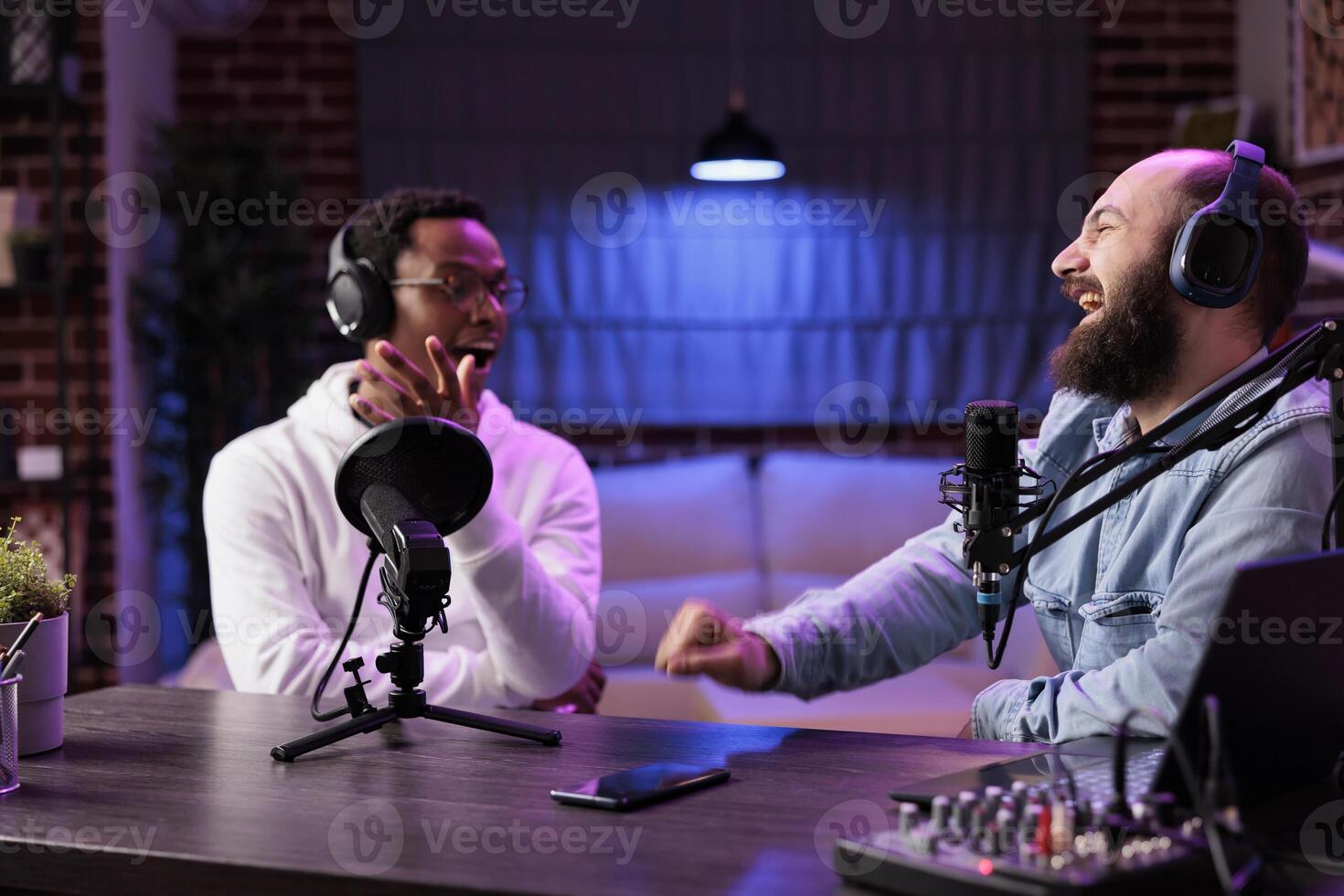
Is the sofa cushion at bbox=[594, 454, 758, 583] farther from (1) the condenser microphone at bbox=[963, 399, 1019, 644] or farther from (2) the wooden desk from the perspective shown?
(1) the condenser microphone at bbox=[963, 399, 1019, 644]

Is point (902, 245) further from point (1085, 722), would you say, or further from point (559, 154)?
point (1085, 722)

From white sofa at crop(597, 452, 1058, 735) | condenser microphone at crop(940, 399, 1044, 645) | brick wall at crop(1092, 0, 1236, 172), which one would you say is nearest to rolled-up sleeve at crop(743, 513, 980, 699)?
condenser microphone at crop(940, 399, 1044, 645)

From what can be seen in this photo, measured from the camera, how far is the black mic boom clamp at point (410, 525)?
128 cm

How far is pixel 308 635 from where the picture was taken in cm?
192

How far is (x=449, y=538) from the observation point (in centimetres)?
177

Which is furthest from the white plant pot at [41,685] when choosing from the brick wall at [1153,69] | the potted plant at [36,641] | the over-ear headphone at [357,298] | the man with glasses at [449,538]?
the brick wall at [1153,69]

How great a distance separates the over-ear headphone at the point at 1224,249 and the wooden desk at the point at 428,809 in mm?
540

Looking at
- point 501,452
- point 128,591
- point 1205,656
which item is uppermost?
point 501,452

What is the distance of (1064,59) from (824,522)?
1838 mm

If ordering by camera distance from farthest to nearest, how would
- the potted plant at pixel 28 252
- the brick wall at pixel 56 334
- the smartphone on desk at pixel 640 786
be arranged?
the brick wall at pixel 56 334 → the potted plant at pixel 28 252 → the smartphone on desk at pixel 640 786

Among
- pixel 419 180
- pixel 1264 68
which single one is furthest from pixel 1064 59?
pixel 419 180

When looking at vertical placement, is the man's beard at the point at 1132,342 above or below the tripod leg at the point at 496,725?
above

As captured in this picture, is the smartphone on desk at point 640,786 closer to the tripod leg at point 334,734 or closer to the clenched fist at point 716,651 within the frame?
the clenched fist at point 716,651

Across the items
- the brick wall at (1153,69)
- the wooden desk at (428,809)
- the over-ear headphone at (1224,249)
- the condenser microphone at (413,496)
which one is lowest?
the wooden desk at (428,809)
